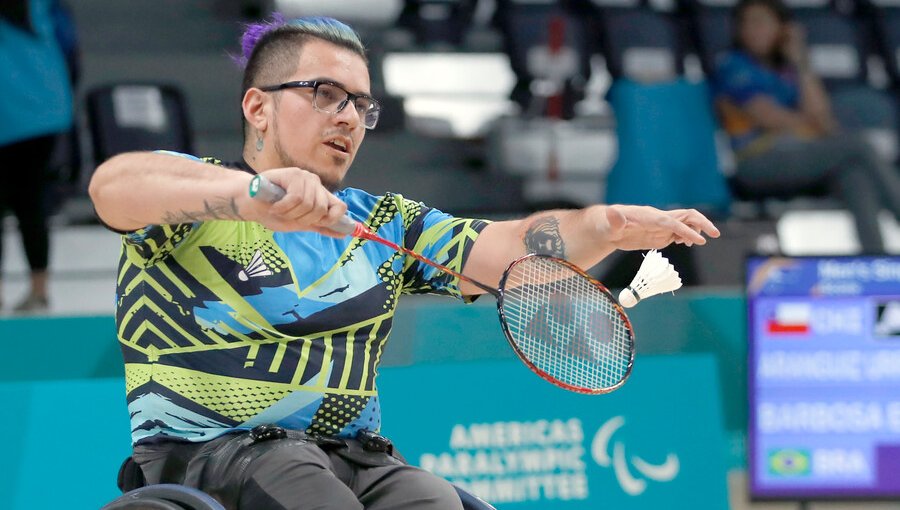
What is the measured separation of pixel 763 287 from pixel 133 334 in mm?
2357

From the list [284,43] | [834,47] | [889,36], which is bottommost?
[284,43]

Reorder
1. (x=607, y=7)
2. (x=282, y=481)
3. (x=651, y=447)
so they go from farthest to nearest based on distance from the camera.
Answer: (x=607, y=7), (x=651, y=447), (x=282, y=481)

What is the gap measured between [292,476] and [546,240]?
0.67 m

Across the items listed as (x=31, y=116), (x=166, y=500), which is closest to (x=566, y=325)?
(x=166, y=500)

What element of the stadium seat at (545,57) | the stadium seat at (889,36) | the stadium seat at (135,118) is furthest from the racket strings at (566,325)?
the stadium seat at (889,36)

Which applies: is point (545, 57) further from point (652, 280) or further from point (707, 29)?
point (652, 280)

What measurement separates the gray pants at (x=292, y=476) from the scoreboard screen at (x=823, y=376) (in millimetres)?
2057

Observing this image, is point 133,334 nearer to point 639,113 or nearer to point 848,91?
point 639,113

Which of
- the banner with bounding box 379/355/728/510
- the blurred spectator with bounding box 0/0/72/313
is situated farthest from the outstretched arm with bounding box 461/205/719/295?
the blurred spectator with bounding box 0/0/72/313

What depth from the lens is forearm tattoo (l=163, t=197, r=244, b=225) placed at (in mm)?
2084

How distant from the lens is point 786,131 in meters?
6.17

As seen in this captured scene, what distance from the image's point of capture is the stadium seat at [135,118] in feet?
17.2

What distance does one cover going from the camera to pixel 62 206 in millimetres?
5855

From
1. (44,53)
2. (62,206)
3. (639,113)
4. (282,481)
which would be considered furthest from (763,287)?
(62,206)
